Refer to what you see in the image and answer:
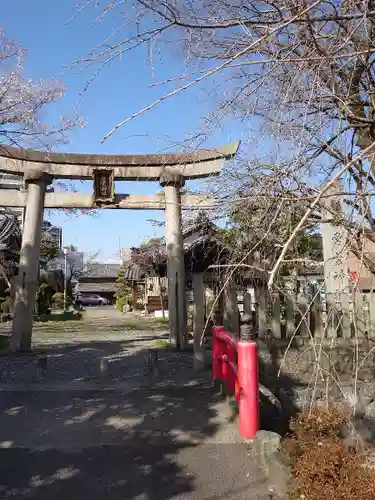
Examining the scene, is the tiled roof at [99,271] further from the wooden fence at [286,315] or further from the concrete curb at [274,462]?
the concrete curb at [274,462]

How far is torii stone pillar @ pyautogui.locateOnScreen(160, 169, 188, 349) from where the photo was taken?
10867mm

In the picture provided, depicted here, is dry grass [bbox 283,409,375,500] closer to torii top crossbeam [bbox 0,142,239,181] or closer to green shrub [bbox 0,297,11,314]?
torii top crossbeam [bbox 0,142,239,181]

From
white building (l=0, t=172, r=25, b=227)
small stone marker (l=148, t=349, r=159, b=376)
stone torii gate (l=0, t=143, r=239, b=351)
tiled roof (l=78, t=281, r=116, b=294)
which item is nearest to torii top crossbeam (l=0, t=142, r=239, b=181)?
stone torii gate (l=0, t=143, r=239, b=351)

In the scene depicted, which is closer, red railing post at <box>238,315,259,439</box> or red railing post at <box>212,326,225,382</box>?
red railing post at <box>238,315,259,439</box>

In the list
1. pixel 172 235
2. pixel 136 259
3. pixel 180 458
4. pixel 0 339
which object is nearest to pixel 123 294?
pixel 136 259

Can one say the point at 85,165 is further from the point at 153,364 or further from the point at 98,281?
the point at 98,281

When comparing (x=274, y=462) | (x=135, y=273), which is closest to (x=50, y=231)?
(x=135, y=273)

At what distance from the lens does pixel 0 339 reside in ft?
44.5

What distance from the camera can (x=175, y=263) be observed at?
36.8 feet

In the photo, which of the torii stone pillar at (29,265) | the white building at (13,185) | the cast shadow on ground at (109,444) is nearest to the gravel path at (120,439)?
the cast shadow on ground at (109,444)

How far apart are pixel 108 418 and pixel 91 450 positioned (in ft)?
3.00

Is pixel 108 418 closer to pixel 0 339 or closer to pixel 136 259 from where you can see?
pixel 0 339

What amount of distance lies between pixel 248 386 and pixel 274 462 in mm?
959

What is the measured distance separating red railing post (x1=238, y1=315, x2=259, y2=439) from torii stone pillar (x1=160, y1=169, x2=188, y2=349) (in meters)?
5.70
